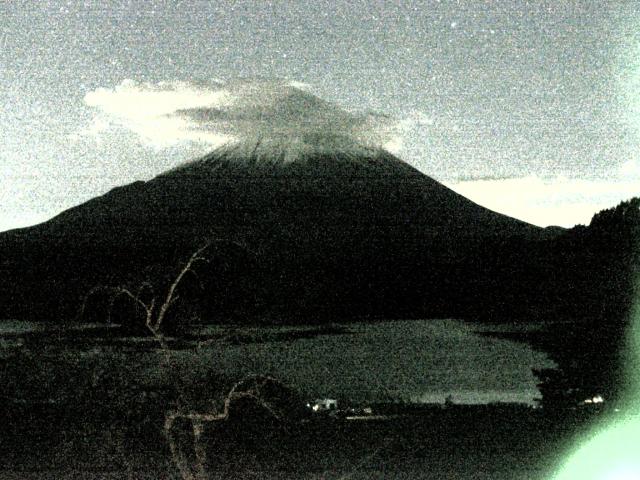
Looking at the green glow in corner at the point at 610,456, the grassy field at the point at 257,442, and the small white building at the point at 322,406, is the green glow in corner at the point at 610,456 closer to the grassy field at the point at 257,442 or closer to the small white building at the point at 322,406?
the grassy field at the point at 257,442

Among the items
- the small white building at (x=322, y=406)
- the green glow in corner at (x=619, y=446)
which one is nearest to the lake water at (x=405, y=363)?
the small white building at (x=322, y=406)

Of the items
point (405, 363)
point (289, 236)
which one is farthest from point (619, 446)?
point (289, 236)

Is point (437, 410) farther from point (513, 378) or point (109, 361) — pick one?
point (513, 378)

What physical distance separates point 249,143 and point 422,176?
51027 millimetres

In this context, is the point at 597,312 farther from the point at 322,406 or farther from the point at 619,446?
the point at 322,406

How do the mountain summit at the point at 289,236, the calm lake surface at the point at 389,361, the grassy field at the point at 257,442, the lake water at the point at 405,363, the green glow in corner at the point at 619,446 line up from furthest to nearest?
the mountain summit at the point at 289,236 < the lake water at the point at 405,363 < the calm lake surface at the point at 389,361 < the grassy field at the point at 257,442 < the green glow in corner at the point at 619,446

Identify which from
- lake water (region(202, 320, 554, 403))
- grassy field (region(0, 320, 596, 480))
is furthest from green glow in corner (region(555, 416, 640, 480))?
lake water (region(202, 320, 554, 403))

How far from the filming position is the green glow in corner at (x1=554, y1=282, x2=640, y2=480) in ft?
37.5

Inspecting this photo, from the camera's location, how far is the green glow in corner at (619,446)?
11.4 meters

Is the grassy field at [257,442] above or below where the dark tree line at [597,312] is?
below

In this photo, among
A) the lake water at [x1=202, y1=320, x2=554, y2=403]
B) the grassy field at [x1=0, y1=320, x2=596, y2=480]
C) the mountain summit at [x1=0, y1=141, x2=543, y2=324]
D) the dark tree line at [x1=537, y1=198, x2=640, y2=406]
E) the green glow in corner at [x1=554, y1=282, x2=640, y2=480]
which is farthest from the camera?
the mountain summit at [x1=0, y1=141, x2=543, y2=324]

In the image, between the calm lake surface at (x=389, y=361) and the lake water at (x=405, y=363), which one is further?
the lake water at (x=405, y=363)

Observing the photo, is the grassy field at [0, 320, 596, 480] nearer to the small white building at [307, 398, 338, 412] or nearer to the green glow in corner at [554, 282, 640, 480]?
the green glow in corner at [554, 282, 640, 480]

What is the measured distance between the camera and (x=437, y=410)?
50.2 ft
